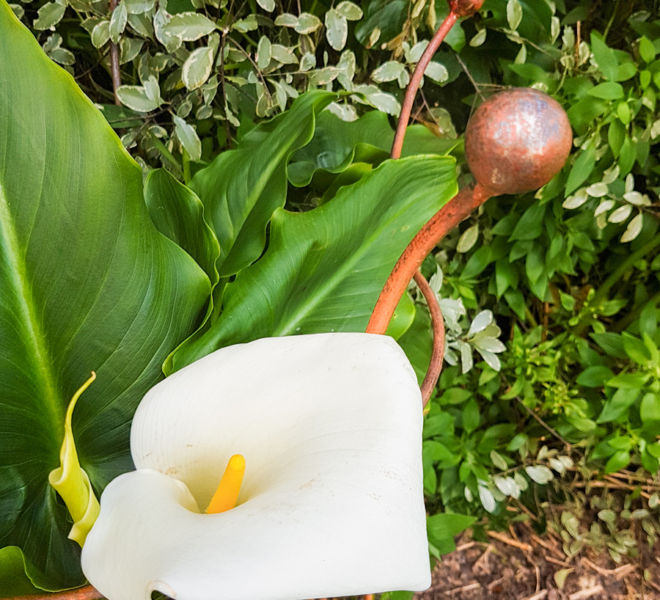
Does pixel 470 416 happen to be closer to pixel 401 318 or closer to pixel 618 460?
Result: pixel 618 460

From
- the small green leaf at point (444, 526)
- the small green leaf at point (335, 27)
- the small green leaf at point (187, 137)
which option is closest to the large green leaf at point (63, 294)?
the small green leaf at point (187, 137)

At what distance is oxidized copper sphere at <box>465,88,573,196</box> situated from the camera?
224 millimetres

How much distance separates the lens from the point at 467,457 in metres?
0.85

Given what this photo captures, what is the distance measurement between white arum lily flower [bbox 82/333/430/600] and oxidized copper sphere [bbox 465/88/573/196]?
3.5 inches

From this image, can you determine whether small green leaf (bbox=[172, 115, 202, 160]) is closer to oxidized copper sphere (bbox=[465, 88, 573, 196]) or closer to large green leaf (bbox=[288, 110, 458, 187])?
large green leaf (bbox=[288, 110, 458, 187])

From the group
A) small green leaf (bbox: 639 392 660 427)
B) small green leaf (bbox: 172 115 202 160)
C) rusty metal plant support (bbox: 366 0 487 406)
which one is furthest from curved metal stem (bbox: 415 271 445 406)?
small green leaf (bbox: 639 392 660 427)

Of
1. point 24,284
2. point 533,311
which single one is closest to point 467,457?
point 533,311

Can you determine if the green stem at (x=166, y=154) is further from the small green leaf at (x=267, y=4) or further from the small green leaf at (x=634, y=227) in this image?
the small green leaf at (x=634, y=227)

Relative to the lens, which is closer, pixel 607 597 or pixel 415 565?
pixel 415 565

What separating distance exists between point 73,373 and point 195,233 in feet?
0.37

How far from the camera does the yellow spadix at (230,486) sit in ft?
0.78

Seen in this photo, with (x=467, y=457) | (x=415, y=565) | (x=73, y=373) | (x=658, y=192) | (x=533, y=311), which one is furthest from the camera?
(x=533, y=311)

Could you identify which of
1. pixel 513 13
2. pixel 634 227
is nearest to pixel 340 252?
pixel 513 13

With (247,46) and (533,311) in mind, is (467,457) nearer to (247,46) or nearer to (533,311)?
(533,311)
